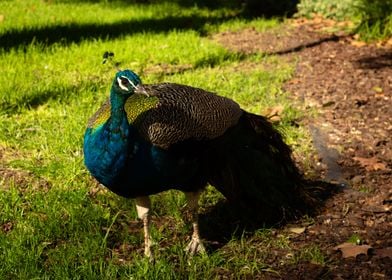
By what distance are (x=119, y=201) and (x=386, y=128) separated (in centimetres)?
258

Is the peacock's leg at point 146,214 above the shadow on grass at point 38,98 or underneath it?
above

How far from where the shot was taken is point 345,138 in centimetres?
492

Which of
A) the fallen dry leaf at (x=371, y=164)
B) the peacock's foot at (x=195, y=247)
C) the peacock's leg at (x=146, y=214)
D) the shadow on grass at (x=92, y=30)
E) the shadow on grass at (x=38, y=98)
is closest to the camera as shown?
the peacock's leg at (x=146, y=214)

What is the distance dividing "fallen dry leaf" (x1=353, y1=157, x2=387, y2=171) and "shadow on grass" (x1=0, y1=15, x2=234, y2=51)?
420cm

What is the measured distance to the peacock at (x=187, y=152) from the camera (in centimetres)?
273

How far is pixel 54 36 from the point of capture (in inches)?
310

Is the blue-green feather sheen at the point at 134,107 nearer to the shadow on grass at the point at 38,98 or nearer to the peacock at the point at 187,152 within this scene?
the peacock at the point at 187,152

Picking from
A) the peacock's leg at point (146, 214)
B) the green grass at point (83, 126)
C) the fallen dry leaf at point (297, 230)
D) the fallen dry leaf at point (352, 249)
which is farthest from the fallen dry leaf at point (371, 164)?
the peacock's leg at point (146, 214)

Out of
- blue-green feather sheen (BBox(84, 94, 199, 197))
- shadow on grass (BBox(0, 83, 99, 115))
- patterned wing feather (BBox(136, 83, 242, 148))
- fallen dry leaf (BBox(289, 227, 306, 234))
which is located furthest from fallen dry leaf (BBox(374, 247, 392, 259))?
shadow on grass (BBox(0, 83, 99, 115))

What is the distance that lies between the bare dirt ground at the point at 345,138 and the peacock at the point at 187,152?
34 centimetres

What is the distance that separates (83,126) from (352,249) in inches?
99.6

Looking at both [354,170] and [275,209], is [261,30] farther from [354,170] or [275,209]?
[275,209]

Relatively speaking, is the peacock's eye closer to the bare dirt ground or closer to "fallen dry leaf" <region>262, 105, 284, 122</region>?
the bare dirt ground

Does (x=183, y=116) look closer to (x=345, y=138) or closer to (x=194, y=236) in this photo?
(x=194, y=236)
